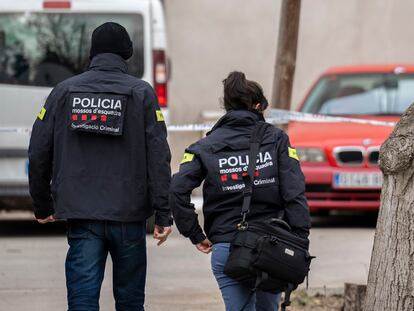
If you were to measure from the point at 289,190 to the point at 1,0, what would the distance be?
6415 mm

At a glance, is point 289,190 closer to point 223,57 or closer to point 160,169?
point 160,169

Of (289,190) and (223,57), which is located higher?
(289,190)

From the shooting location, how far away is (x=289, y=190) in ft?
17.1

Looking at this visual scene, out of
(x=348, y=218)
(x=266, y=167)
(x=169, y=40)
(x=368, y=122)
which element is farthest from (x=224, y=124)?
(x=169, y=40)

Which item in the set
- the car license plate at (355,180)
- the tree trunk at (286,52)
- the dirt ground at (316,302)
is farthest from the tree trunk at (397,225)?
the car license plate at (355,180)

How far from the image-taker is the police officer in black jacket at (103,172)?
17.8ft

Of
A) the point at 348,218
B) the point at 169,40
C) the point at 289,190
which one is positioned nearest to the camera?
the point at 289,190

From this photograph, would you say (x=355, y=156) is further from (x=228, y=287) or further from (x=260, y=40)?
(x=260, y=40)

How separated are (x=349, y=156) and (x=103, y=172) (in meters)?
6.25

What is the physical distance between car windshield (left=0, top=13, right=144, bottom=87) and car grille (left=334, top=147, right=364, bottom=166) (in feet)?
6.66

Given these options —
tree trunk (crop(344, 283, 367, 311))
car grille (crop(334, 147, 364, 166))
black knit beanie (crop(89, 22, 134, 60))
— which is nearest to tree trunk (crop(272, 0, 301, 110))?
car grille (crop(334, 147, 364, 166))

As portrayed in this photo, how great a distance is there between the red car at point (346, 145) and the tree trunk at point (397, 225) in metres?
5.57

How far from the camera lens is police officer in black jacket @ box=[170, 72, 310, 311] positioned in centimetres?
519

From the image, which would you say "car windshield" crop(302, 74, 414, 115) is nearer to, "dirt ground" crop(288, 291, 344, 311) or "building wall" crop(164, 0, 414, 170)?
"dirt ground" crop(288, 291, 344, 311)
